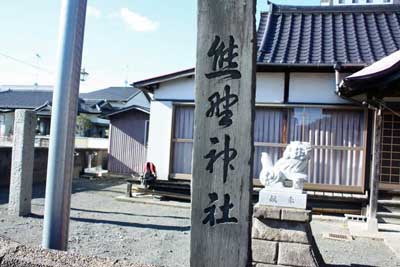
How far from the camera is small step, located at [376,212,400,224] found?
7.11 m

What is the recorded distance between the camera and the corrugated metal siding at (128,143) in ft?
47.4

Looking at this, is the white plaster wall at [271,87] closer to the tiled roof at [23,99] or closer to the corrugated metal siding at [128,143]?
the corrugated metal siding at [128,143]

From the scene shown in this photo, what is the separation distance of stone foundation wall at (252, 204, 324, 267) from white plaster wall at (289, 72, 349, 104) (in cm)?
475

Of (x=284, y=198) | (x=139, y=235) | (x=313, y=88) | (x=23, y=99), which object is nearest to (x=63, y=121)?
(x=284, y=198)

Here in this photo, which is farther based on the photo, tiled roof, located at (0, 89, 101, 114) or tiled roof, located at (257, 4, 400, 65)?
tiled roof, located at (0, 89, 101, 114)

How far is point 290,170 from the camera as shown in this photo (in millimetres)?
4543

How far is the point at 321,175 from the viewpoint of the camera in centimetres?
811

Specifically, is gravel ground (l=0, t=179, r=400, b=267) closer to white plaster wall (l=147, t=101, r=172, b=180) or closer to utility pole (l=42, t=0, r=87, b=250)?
utility pole (l=42, t=0, r=87, b=250)

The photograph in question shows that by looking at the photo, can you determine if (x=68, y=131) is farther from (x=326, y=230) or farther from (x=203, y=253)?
(x=326, y=230)

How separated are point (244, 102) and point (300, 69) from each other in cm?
637

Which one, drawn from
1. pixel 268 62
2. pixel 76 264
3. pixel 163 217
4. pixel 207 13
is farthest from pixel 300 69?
pixel 76 264

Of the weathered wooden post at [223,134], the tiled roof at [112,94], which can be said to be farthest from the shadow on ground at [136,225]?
the tiled roof at [112,94]

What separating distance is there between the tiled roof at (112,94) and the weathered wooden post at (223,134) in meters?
34.6

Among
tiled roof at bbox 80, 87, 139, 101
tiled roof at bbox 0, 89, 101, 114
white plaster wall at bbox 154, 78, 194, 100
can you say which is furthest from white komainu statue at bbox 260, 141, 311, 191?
tiled roof at bbox 80, 87, 139, 101
